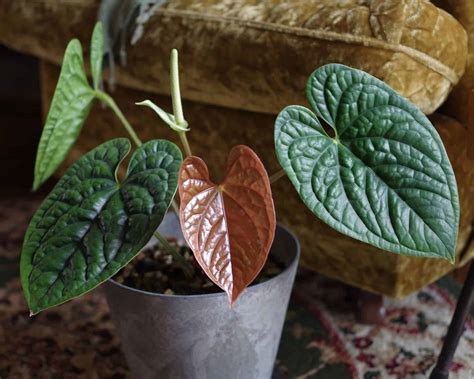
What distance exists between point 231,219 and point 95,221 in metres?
0.16

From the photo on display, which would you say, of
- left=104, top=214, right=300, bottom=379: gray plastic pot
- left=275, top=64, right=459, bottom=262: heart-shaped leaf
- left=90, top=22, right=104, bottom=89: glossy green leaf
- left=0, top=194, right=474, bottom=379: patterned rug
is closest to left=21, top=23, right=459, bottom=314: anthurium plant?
left=275, top=64, right=459, bottom=262: heart-shaped leaf

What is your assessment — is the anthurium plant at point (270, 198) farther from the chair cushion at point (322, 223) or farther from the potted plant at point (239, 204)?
the chair cushion at point (322, 223)

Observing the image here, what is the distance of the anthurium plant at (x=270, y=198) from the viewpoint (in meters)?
0.70

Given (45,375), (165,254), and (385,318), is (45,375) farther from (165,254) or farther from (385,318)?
(385,318)

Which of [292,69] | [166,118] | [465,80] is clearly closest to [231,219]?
[166,118]

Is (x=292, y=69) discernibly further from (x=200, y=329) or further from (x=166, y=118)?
(x=200, y=329)

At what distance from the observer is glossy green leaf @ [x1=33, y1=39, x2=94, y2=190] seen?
92 centimetres

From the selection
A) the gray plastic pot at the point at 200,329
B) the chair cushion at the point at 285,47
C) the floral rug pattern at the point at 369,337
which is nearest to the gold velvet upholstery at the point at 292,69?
the chair cushion at the point at 285,47

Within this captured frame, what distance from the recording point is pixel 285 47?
99cm

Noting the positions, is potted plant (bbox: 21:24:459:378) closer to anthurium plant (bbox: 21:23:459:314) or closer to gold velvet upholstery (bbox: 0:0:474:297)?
anthurium plant (bbox: 21:23:459:314)

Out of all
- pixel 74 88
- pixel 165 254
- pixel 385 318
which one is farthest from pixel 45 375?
pixel 385 318

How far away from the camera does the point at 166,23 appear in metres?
1.17

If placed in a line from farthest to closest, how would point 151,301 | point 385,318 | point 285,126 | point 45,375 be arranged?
point 385,318 → point 45,375 → point 151,301 → point 285,126

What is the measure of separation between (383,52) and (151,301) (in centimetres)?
45
